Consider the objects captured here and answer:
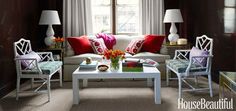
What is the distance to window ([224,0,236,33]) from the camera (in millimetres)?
4438

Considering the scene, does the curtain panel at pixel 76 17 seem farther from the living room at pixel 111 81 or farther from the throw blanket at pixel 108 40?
the throw blanket at pixel 108 40

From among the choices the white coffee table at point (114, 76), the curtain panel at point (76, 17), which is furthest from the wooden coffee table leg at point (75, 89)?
the curtain panel at point (76, 17)

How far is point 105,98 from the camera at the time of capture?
4137 mm

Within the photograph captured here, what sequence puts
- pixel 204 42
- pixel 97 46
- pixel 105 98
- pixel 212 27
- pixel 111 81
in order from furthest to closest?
pixel 97 46
pixel 111 81
pixel 212 27
pixel 204 42
pixel 105 98

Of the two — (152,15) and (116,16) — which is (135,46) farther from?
(116,16)

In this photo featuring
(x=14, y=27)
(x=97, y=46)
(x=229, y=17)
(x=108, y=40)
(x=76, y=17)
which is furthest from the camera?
(x=76, y=17)

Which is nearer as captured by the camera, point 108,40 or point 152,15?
point 108,40

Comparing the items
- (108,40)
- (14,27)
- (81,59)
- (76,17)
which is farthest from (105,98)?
(76,17)

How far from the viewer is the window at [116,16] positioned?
645 cm

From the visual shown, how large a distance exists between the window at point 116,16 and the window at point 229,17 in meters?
2.20

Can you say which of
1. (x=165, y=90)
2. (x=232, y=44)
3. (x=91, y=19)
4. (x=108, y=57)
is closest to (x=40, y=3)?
(x=91, y=19)

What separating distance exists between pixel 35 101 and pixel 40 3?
2.85 m

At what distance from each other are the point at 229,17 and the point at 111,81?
7.50 feet

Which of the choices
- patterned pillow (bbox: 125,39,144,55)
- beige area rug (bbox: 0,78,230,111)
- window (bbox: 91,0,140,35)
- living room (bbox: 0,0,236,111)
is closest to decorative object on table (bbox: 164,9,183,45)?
living room (bbox: 0,0,236,111)
